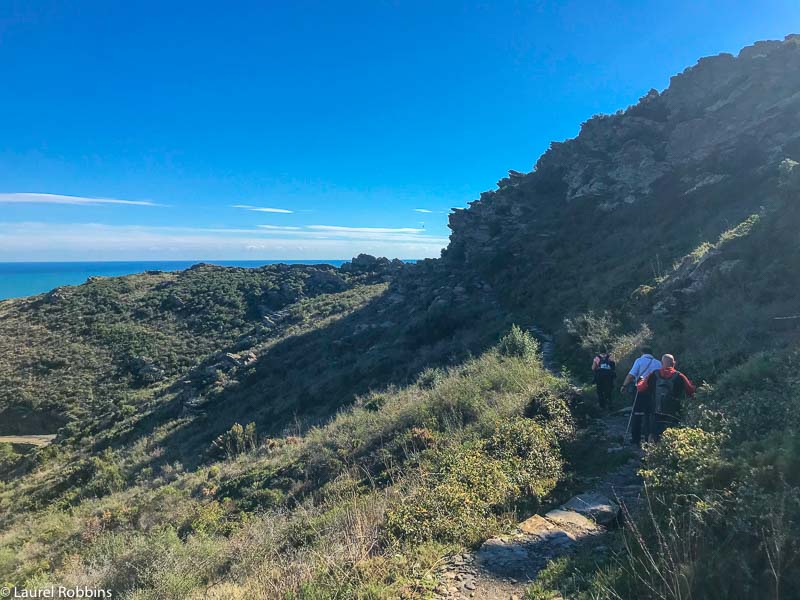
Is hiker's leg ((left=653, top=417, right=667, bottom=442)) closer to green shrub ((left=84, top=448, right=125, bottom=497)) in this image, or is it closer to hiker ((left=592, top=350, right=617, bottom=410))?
hiker ((left=592, top=350, right=617, bottom=410))

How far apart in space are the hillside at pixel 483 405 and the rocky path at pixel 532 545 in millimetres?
175

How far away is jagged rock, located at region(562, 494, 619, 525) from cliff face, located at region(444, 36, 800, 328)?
37.9 feet

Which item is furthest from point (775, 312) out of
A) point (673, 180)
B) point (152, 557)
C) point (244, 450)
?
point (673, 180)

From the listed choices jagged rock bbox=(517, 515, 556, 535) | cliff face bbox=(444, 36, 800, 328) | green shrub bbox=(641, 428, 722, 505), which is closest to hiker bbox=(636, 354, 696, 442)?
green shrub bbox=(641, 428, 722, 505)

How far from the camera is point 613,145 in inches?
1268

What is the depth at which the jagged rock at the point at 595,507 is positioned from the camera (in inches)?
176

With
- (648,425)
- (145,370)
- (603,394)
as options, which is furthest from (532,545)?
(145,370)

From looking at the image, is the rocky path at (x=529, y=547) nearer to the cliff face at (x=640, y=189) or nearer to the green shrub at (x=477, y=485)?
the green shrub at (x=477, y=485)

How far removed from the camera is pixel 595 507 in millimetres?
4754

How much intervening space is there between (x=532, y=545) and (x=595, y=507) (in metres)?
1.12

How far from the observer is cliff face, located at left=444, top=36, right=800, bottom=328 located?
61.8ft

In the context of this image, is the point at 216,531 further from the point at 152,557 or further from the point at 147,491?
the point at 147,491

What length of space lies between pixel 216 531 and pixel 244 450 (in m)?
7.53

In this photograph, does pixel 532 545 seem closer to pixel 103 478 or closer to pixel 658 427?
pixel 658 427
